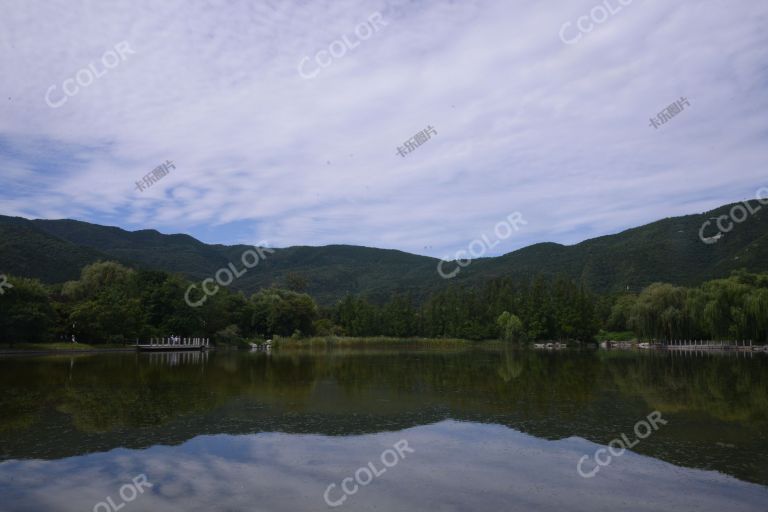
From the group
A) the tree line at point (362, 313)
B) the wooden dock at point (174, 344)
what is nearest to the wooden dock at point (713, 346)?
the tree line at point (362, 313)

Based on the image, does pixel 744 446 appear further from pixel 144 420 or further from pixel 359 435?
pixel 144 420

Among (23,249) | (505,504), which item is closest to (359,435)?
(505,504)

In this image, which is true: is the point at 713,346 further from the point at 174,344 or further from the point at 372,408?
the point at 372,408

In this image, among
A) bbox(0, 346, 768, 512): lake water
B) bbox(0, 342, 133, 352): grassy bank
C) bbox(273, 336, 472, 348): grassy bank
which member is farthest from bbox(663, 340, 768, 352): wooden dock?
bbox(0, 342, 133, 352): grassy bank

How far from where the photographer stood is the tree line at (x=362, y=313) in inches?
1953

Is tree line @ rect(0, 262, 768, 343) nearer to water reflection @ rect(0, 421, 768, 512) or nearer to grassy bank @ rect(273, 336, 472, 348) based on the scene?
grassy bank @ rect(273, 336, 472, 348)

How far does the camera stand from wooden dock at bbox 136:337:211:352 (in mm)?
55375

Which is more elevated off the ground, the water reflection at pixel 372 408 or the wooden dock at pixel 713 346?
the water reflection at pixel 372 408

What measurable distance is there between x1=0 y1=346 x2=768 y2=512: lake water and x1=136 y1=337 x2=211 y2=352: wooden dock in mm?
36369

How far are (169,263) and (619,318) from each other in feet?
454

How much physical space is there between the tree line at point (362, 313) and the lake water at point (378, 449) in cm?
3172

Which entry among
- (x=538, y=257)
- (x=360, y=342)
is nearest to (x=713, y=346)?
(x=360, y=342)

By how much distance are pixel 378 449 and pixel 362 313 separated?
80.8 m

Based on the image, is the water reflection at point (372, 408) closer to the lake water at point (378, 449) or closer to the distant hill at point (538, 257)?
the lake water at point (378, 449)
